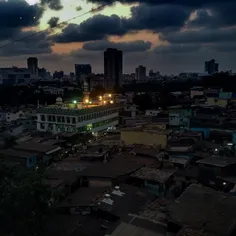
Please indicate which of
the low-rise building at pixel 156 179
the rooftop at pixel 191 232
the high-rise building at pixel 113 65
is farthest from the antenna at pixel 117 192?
the high-rise building at pixel 113 65

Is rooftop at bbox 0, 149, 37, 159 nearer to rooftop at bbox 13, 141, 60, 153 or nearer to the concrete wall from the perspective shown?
rooftop at bbox 13, 141, 60, 153

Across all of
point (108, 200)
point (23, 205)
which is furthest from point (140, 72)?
point (23, 205)

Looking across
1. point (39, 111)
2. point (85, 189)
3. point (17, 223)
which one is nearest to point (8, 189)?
point (17, 223)

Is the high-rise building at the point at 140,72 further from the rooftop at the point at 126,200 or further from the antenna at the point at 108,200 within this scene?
the antenna at the point at 108,200

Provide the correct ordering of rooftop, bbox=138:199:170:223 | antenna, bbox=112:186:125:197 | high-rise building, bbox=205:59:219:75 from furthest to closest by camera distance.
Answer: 1. high-rise building, bbox=205:59:219:75
2. antenna, bbox=112:186:125:197
3. rooftop, bbox=138:199:170:223

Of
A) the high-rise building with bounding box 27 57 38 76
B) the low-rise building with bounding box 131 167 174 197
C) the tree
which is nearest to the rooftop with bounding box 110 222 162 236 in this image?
the tree

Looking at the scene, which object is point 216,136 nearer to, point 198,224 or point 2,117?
point 198,224

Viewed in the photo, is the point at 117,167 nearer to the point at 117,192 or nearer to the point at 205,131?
the point at 117,192
